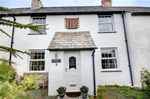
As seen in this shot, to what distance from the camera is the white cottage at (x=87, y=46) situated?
662cm

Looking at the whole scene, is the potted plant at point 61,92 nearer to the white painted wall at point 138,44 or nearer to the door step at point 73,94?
the door step at point 73,94

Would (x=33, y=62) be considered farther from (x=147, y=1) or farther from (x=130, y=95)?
(x=147, y=1)

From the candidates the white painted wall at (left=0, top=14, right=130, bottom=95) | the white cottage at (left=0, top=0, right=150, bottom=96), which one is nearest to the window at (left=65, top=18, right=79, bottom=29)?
the white cottage at (left=0, top=0, right=150, bottom=96)

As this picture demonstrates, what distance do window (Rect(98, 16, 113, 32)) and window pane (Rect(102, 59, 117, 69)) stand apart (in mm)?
2847

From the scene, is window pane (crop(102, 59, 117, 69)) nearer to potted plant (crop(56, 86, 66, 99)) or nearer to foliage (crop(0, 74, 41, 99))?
potted plant (crop(56, 86, 66, 99))

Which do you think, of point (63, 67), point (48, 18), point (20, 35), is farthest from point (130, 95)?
point (20, 35)

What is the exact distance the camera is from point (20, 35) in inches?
357

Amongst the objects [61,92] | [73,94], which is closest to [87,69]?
[73,94]

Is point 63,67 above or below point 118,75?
above

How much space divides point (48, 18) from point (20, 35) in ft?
9.58

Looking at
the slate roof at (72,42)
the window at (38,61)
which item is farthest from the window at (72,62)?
the window at (38,61)

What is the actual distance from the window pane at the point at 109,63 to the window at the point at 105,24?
9.34ft

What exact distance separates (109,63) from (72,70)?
12.7 feet

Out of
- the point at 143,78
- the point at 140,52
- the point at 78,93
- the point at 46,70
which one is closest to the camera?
the point at 78,93
